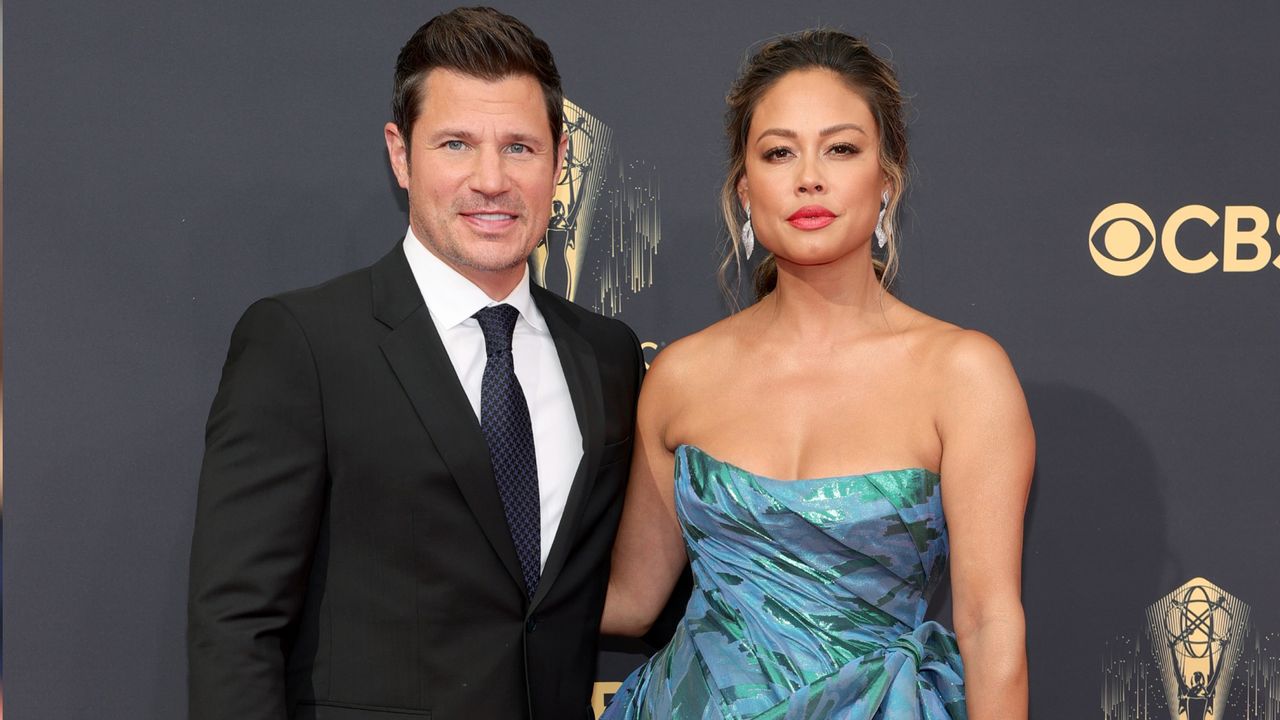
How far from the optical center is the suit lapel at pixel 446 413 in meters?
1.69

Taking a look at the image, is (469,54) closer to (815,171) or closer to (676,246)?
(815,171)

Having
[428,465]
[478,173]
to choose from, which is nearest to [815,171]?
[478,173]

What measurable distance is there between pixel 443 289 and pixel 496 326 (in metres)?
0.10

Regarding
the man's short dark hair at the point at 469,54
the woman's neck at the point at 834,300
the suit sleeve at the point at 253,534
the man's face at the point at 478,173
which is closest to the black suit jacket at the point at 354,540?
the suit sleeve at the point at 253,534

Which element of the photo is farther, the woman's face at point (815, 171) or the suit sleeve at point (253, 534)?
the woman's face at point (815, 171)

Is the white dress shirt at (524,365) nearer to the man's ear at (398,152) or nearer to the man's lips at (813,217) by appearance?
the man's ear at (398,152)

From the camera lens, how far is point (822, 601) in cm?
178

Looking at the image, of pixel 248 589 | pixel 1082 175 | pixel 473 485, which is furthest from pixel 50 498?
pixel 1082 175

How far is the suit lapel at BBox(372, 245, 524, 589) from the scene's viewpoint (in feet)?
5.53

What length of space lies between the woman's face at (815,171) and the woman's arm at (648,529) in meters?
0.35

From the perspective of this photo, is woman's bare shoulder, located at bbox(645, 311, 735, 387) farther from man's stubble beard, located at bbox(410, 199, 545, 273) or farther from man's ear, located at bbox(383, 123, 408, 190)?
man's ear, located at bbox(383, 123, 408, 190)

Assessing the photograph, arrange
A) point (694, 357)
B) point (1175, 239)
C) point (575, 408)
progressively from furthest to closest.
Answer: point (1175, 239)
point (694, 357)
point (575, 408)

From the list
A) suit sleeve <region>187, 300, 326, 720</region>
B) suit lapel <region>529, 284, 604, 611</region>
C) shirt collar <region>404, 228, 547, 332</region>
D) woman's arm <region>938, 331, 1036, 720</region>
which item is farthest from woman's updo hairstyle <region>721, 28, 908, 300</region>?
suit sleeve <region>187, 300, 326, 720</region>

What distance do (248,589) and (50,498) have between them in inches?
36.6
